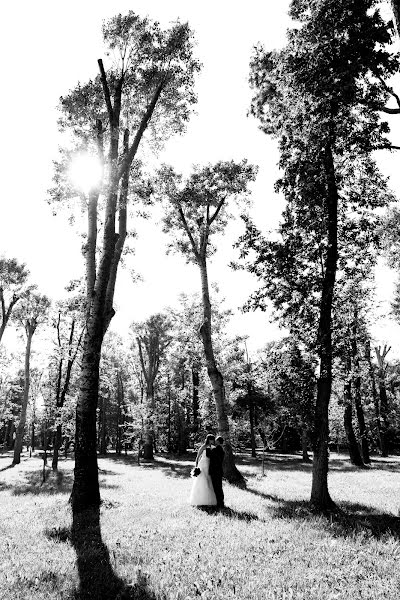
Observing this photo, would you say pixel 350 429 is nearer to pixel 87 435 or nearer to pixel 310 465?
pixel 310 465

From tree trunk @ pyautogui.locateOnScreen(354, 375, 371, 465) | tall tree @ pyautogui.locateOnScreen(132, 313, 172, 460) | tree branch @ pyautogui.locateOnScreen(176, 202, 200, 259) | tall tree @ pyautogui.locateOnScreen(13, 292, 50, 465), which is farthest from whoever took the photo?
tall tree @ pyautogui.locateOnScreen(132, 313, 172, 460)

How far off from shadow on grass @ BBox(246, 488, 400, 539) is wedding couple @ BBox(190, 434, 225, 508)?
5.07 feet

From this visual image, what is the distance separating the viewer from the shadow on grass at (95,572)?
186 inches

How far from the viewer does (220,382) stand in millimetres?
18391

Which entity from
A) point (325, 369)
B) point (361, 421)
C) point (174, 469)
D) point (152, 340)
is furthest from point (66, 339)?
point (361, 421)

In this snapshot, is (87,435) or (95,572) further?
(87,435)

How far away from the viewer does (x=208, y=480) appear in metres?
10.9

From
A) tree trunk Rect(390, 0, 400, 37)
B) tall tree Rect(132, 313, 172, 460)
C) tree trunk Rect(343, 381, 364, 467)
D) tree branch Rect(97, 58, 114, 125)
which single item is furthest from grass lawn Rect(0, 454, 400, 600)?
tall tree Rect(132, 313, 172, 460)

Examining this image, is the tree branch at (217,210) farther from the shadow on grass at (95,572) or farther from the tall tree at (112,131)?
the shadow on grass at (95,572)

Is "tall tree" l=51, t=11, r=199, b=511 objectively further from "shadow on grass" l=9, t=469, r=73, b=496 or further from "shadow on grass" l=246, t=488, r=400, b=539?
"shadow on grass" l=9, t=469, r=73, b=496

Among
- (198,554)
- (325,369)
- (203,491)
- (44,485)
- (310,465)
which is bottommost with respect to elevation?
(310,465)

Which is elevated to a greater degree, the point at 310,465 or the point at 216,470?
the point at 216,470

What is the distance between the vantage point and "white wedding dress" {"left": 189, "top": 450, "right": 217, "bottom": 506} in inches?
423

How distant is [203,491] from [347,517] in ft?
12.5
